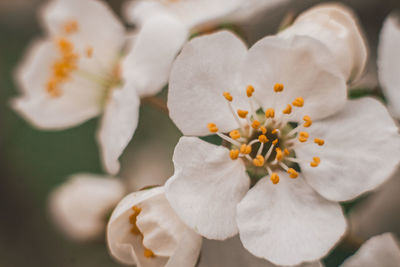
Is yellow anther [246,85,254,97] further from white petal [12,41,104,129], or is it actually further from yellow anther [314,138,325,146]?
white petal [12,41,104,129]

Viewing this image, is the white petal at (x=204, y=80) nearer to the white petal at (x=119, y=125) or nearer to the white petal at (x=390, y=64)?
the white petal at (x=119, y=125)

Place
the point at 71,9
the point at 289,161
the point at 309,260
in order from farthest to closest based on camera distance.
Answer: the point at 71,9 < the point at 289,161 < the point at 309,260

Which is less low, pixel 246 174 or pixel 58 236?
pixel 246 174

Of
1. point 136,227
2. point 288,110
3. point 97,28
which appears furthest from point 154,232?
point 97,28

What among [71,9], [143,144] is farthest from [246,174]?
[143,144]

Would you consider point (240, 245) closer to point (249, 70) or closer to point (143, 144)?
point (249, 70)

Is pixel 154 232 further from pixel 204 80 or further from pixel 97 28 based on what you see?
pixel 97 28

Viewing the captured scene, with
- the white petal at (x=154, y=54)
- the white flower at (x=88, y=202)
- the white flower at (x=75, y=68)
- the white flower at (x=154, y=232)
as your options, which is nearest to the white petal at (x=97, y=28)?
the white flower at (x=75, y=68)

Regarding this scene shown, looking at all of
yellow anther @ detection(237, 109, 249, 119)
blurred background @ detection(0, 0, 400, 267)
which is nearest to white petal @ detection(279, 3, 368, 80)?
yellow anther @ detection(237, 109, 249, 119)
